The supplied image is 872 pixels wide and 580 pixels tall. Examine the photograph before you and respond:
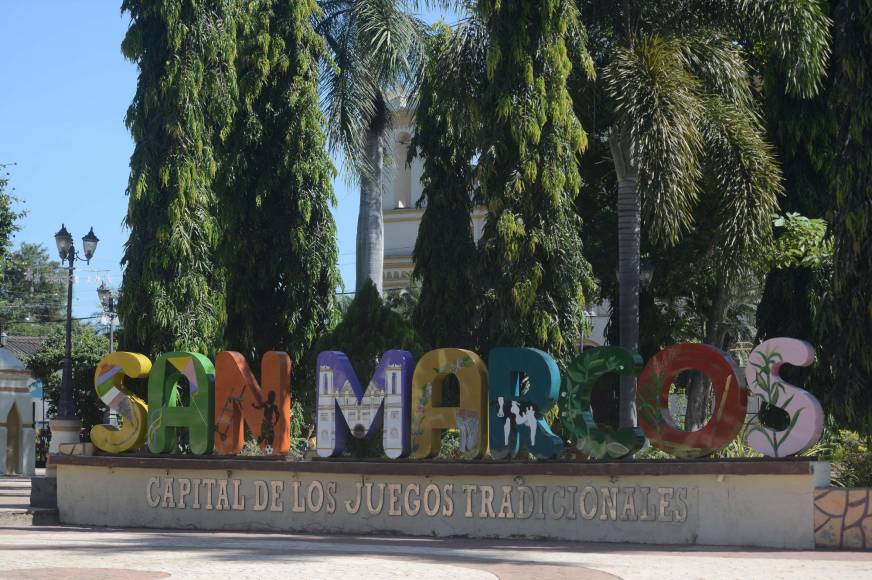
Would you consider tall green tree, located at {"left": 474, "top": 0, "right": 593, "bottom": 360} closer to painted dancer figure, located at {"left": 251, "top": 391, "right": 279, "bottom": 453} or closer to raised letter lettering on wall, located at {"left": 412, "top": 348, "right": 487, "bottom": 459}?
raised letter lettering on wall, located at {"left": 412, "top": 348, "right": 487, "bottom": 459}

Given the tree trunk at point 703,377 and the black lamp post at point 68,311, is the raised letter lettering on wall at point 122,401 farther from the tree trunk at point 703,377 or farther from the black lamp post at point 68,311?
the tree trunk at point 703,377

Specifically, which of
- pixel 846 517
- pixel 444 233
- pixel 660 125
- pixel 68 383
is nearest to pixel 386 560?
pixel 846 517

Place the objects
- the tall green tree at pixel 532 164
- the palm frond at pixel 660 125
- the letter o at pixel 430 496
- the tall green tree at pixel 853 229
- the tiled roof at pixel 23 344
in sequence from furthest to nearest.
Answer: the tiled roof at pixel 23 344 < the tall green tree at pixel 532 164 < the palm frond at pixel 660 125 < the letter o at pixel 430 496 < the tall green tree at pixel 853 229

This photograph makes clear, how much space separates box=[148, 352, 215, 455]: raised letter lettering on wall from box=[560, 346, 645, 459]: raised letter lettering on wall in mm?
6104

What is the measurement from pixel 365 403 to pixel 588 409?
137 inches

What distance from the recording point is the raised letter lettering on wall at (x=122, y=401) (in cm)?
2077

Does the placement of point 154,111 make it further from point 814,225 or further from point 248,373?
point 814,225

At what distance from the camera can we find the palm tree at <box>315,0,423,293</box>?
2875cm

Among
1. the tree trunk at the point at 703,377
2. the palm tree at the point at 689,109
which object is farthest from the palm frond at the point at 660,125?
the tree trunk at the point at 703,377

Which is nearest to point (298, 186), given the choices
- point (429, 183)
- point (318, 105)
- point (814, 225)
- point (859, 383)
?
point (318, 105)

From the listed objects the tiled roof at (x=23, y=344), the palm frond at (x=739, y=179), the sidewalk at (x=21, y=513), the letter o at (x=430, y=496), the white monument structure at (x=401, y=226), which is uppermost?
the white monument structure at (x=401, y=226)

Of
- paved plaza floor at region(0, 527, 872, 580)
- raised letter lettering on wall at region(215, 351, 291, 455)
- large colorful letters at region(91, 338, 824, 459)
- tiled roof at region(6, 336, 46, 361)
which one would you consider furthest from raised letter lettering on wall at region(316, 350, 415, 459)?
tiled roof at region(6, 336, 46, 361)

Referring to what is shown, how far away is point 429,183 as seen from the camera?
31.3 metres

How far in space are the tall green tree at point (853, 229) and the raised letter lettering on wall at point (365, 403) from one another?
20.1 ft
